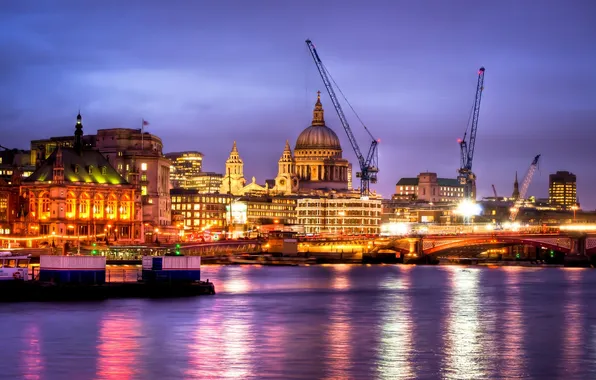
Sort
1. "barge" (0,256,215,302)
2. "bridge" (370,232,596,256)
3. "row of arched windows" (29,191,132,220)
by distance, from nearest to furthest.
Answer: "barge" (0,256,215,302) → "bridge" (370,232,596,256) → "row of arched windows" (29,191,132,220)

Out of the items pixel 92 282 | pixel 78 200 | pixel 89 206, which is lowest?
pixel 92 282

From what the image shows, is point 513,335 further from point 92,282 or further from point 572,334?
point 92,282

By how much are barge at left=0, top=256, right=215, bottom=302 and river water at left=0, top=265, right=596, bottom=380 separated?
239 centimetres

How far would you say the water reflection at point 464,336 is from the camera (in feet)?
195

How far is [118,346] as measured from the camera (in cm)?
6681

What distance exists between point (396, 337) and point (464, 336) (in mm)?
4207

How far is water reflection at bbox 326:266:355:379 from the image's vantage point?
59.5 m

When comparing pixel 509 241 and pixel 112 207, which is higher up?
pixel 112 207

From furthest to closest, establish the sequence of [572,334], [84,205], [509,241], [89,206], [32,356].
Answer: [89,206]
[84,205]
[509,241]
[572,334]
[32,356]

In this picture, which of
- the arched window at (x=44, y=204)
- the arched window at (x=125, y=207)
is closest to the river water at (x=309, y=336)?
the arched window at (x=44, y=204)

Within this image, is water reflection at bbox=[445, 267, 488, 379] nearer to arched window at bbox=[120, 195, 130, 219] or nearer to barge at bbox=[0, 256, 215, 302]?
barge at bbox=[0, 256, 215, 302]

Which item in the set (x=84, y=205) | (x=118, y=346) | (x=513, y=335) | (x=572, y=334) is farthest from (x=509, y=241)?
(x=118, y=346)

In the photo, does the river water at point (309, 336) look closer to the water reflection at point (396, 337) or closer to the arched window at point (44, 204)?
the water reflection at point (396, 337)

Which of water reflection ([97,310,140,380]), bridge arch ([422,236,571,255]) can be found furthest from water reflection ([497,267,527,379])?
bridge arch ([422,236,571,255])
